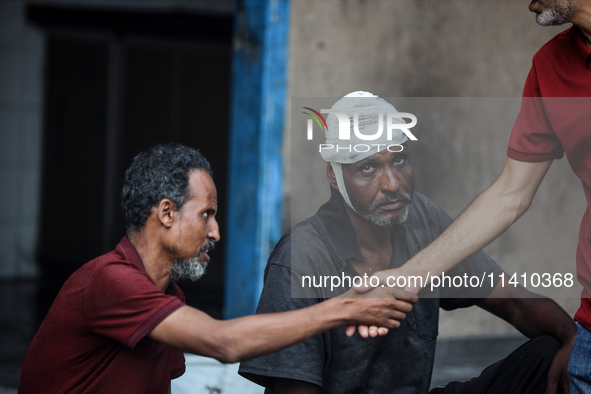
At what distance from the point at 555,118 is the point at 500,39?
2.63m

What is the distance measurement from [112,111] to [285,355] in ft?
18.4

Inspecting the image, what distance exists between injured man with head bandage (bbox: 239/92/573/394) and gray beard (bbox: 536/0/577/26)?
54cm

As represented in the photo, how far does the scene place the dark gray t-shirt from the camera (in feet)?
6.78

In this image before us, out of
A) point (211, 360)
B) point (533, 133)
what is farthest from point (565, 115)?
point (211, 360)

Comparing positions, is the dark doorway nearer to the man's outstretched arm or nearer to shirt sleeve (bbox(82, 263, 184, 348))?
the man's outstretched arm

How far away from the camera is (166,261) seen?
211 centimetres

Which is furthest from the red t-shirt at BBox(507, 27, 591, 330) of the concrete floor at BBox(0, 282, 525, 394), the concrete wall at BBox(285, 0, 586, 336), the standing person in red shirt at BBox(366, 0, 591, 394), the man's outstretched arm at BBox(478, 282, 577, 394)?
the concrete wall at BBox(285, 0, 586, 336)

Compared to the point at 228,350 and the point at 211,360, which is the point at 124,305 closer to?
the point at 228,350

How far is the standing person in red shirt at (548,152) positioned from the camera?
80.9 inches

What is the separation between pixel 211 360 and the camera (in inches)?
116

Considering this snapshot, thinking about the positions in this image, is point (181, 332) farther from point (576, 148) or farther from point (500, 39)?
point (500, 39)

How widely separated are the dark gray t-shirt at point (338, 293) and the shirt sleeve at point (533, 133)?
1.23 feet

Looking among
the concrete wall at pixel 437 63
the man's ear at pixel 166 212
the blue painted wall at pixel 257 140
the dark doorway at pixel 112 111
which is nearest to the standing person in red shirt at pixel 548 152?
the man's ear at pixel 166 212

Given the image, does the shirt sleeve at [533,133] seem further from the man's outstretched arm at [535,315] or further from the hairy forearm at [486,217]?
the man's outstretched arm at [535,315]
